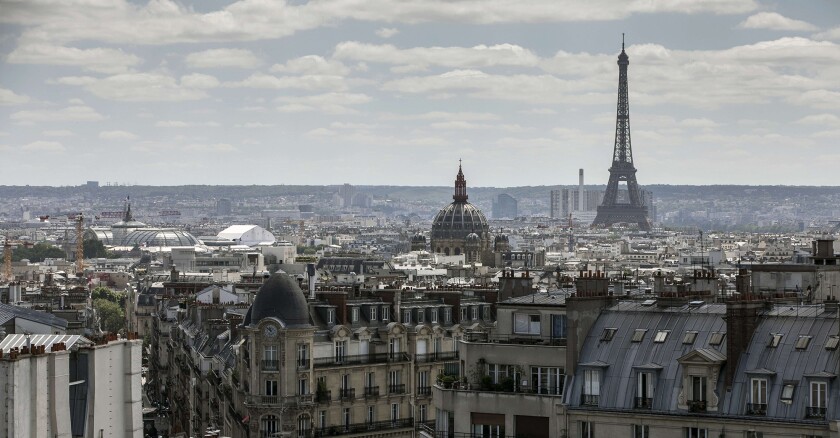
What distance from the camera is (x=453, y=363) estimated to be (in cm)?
6006

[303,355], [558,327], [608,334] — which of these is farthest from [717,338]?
[303,355]

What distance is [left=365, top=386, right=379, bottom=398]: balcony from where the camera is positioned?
5783 cm

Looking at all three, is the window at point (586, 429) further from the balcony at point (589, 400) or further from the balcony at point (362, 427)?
the balcony at point (362, 427)

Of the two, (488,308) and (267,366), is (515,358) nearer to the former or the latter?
(267,366)

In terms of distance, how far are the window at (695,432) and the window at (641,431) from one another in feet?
2.43

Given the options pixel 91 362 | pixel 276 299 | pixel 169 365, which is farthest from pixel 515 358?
pixel 169 365

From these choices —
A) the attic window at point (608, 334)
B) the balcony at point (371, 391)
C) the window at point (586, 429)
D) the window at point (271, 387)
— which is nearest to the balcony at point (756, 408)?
the window at point (586, 429)

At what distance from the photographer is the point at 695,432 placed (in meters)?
35.6

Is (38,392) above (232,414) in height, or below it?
above

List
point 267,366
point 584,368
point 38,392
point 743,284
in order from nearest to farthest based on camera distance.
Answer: point 38,392 < point 584,368 < point 743,284 < point 267,366

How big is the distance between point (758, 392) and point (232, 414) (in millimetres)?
28378

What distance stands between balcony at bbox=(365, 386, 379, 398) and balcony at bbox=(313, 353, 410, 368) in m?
0.71

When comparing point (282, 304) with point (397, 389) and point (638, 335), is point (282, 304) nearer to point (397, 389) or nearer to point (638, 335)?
point (397, 389)

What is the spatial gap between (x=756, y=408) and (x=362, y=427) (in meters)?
23.3
